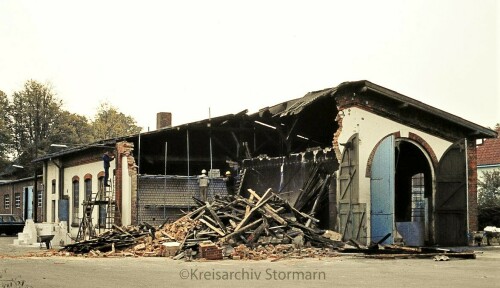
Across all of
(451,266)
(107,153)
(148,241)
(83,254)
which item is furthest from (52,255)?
(451,266)

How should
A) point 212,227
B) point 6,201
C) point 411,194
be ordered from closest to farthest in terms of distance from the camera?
point 212,227 < point 411,194 < point 6,201

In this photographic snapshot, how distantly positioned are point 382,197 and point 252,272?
433 inches

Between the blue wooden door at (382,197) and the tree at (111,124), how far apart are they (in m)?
57.7

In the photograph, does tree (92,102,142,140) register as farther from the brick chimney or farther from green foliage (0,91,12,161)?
the brick chimney

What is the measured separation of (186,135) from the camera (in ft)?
117

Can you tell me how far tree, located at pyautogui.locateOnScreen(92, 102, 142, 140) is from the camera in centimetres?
8357

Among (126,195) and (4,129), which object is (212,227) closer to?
(126,195)

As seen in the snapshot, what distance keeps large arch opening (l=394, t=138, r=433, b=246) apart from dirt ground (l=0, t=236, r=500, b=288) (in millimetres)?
5748

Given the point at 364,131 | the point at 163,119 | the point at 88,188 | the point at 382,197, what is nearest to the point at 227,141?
the point at 88,188

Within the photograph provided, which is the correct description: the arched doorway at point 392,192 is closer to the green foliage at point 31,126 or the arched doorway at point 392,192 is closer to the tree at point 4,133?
the green foliage at point 31,126

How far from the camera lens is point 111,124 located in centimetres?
8631

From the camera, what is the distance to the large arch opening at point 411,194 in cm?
2941

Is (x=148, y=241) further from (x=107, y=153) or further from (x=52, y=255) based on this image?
(x=107, y=153)

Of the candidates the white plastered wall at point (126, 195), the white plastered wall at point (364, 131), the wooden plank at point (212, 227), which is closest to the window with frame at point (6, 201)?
the white plastered wall at point (126, 195)
